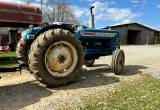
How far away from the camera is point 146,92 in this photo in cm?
877

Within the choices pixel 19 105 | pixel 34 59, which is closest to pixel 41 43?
pixel 34 59

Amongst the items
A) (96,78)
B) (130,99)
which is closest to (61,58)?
(96,78)

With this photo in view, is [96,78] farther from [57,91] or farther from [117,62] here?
[57,91]

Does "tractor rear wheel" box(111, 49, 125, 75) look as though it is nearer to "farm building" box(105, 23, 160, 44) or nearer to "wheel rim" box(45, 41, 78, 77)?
"wheel rim" box(45, 41, 78, 77)

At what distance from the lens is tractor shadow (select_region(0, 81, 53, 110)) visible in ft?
26.0

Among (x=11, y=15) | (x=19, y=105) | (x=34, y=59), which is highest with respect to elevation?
(x=11, y=15)

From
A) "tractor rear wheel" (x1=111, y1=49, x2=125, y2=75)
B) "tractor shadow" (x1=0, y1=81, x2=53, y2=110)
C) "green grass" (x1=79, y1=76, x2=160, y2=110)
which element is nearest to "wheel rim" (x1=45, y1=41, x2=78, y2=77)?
"tractor shadow" (x1=0, y1=81, x2=53, y2=110)

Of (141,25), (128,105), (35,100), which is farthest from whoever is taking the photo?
(141,25)

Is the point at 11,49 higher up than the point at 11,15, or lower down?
lower down

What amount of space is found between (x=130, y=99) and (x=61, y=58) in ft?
8.76

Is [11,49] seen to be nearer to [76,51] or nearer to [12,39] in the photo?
[12,39]

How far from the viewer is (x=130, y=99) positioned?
805 cm

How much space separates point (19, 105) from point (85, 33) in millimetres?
4362

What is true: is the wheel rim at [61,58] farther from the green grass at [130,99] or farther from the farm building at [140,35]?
the farm building at [140,35]
